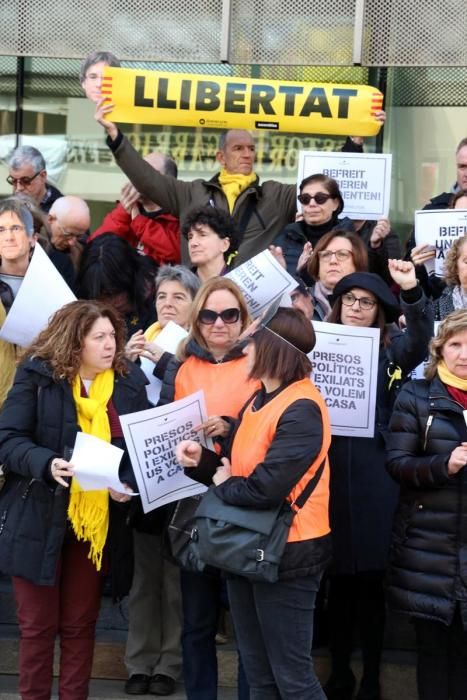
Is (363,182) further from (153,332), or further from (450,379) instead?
(450,379)

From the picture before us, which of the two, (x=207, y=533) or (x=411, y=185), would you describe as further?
(x=411, y=185)

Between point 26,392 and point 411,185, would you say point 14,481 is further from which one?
point 411,185

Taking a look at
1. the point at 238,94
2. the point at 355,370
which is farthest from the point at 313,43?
the point at 355,370

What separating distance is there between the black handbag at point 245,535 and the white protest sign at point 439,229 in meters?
1.97

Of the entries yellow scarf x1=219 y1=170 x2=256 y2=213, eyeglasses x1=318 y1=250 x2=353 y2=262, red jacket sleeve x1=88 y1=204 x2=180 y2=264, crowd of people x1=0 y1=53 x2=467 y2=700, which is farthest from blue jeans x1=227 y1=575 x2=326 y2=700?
yellow scarf x1=219 y1=170 x2=256 y2=213

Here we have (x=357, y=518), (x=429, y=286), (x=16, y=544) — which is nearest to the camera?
(x=16, y=544)

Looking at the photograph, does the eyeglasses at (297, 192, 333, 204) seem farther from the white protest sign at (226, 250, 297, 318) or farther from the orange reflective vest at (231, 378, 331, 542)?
the orange reflective vest at (231, 378, 331, 542)

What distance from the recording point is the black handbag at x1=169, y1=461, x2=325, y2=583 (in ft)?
15.8

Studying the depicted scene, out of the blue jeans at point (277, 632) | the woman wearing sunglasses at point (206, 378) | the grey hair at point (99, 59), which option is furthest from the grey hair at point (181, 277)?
the blue jeans at point (277, 632)

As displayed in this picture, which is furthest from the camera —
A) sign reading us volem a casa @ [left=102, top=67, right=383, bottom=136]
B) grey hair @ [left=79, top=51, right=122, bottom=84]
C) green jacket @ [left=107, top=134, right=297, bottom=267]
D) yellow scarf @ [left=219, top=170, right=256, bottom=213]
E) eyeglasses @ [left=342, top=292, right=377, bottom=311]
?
yellow scarf @ [left=219, top=170, right=256, bottom=213]

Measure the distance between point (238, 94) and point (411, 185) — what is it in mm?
3436

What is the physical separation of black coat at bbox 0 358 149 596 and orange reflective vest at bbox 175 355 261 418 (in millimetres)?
444

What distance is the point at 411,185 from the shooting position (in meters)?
9.97

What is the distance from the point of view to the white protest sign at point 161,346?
20.2 ft
